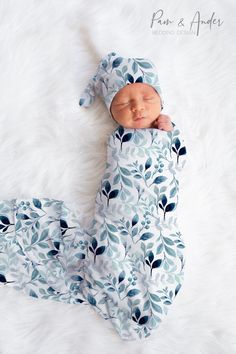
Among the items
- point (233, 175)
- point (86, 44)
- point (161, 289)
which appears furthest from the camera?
point (86, 44)

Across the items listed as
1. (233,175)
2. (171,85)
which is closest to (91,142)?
(171,85)

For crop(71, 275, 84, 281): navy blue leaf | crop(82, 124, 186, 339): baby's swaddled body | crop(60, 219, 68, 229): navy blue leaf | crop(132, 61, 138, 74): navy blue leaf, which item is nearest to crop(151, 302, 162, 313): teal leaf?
crop(82, 124, 186, 339): baby's swaddled body

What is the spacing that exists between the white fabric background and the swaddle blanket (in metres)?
0.05

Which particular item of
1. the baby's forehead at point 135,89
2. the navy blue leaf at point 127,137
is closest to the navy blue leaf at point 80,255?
the navy blue leaf at point 127,137

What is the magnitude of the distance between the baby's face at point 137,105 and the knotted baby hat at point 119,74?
2cm

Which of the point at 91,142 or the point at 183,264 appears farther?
the point at 91,142

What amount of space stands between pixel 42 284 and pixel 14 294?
100 mm

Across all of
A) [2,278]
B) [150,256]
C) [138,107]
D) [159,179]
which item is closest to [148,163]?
[159,179]

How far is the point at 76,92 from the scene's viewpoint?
1454 millimetres

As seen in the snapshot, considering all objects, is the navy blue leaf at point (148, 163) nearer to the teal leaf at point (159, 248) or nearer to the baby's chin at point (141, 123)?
the baby's chin at point (141, 123)

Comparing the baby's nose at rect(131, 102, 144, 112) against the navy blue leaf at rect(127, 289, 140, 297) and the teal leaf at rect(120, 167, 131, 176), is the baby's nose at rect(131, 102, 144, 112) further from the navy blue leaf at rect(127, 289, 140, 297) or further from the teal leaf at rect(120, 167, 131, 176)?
the navy blue leaf at rect(127, 289, 140, 297)

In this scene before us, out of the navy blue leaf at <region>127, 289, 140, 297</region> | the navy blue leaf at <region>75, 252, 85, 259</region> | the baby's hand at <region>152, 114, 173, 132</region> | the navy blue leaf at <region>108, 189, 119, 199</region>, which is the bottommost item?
the navy blue leaf at <region>127, 289, 140, 297</region>

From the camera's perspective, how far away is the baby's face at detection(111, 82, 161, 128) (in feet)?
4.21

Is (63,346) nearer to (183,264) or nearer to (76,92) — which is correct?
(183,264)
